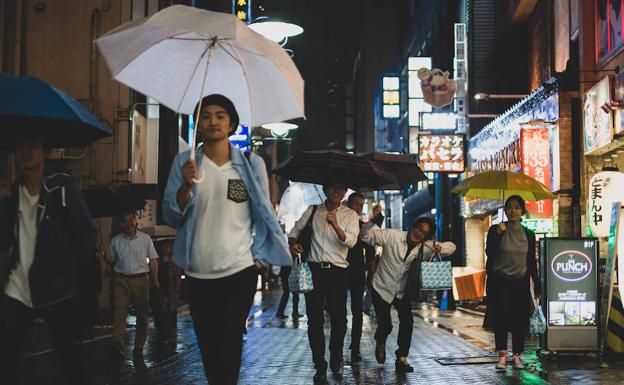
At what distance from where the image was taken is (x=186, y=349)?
1244 cm

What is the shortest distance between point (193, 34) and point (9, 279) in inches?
76.7

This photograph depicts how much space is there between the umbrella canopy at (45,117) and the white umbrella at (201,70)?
0.46m

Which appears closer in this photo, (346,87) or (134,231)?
(134,231)

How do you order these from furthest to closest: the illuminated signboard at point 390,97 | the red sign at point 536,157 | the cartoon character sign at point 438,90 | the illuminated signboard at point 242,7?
the illuminated signboard at point 390,97
the illuminated signboard at point 242,7
the cartoon character sign at point 438,90
the red sign at point 536,157

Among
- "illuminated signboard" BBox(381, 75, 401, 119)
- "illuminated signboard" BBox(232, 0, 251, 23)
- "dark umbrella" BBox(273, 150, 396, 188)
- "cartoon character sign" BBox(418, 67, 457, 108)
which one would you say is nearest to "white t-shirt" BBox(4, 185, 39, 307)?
"dark umbrella" BBox(273, 150, 396, 188)

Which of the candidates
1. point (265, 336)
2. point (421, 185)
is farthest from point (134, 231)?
point (421, 185)

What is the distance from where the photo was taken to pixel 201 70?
584cm

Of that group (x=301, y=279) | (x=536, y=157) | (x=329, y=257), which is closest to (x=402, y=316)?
(x=329, y=257)

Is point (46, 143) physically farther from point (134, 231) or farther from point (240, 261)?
point (134, 231)

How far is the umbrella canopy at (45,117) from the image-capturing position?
5815 millimetres

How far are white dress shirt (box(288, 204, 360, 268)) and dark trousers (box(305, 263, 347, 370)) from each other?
98 mm

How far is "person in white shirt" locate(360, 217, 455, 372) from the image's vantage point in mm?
10164

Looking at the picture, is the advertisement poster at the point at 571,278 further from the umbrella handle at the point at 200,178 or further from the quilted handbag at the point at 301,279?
the umbrella handle at the point at 200,178

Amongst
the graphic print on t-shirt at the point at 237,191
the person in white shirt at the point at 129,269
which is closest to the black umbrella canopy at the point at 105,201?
the graphic print on t-shirt at the point at 237,191
